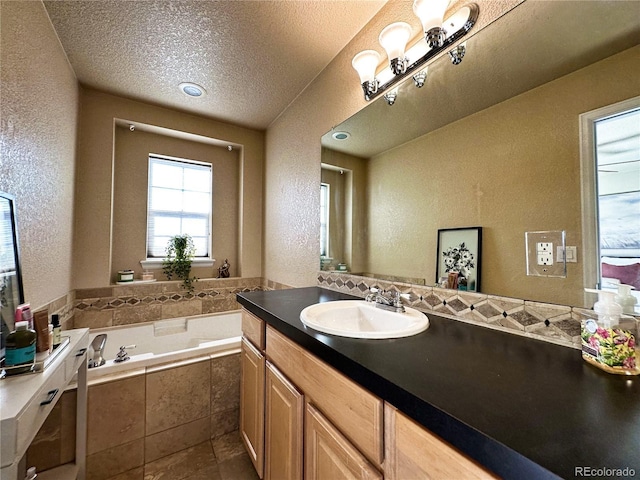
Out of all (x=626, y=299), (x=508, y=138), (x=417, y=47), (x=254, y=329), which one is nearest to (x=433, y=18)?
(x=417, y=47)

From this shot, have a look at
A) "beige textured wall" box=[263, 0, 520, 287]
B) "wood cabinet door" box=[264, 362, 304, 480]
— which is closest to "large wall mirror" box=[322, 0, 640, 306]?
"beige textured wall" box=[263, 0, 520, 287]

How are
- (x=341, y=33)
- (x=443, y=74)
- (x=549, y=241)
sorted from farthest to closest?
1. (x=341, y=33)
2. (x=443, y=74)
3. (x=549, y=241)

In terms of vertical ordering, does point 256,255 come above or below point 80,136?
below

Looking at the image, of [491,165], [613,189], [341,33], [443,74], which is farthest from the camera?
[341,33]

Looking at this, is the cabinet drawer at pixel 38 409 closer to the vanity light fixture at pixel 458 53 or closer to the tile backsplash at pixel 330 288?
the tile backsplash at pixel 330 288

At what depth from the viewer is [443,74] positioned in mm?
1161

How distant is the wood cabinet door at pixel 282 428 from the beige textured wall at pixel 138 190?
6.52ft

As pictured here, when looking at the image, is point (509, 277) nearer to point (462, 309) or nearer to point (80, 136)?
point (462, 309)

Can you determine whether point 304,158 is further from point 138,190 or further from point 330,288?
point 138,190

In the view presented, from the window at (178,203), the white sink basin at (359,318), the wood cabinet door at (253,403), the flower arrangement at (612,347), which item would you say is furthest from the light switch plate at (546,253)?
the window at (178,203)

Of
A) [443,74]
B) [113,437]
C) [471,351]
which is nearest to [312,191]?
[443,74]

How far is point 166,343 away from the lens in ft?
7.97

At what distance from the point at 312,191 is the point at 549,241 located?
1.48 metres

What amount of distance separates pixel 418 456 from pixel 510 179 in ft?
2.99
